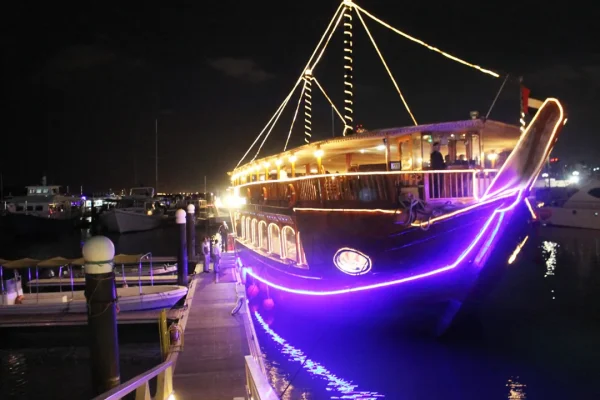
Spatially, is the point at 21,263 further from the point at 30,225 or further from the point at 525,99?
the point at 30,225

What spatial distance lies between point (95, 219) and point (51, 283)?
4675cm

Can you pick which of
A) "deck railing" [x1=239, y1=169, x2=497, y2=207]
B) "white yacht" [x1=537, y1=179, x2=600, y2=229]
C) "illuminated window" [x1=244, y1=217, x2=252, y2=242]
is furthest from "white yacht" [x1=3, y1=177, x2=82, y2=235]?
"deck railing" [x1=239, y1=169, x2=497, y2=207]

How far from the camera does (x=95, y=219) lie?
A: 63.2 metres

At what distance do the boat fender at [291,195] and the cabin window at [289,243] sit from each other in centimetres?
89

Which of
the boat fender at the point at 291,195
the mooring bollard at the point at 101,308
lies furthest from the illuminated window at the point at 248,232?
the mooring bollard at the point at 101,308

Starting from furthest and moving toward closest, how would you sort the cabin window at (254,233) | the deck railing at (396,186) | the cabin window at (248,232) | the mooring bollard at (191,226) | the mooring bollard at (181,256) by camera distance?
the mooring bollard at (191,226), the cabin window at (248,232), the cabin window at (254,233), the mooring bollard at (181,256), the deck railing at (396,186)

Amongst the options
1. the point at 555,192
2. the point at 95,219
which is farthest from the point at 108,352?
the point at 555,192

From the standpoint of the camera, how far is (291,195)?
13344mm

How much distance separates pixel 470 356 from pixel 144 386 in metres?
8.41

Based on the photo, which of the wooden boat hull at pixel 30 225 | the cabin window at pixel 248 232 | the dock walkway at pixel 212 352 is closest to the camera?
the dock walkway at pixel 212 352

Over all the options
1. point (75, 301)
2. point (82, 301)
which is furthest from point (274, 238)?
point (75, 301)

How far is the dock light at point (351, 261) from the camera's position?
11258 millimetres

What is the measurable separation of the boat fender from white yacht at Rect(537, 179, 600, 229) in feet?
121

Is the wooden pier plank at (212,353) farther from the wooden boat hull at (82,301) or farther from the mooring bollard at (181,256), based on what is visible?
the mooring bollard at (181,256)
